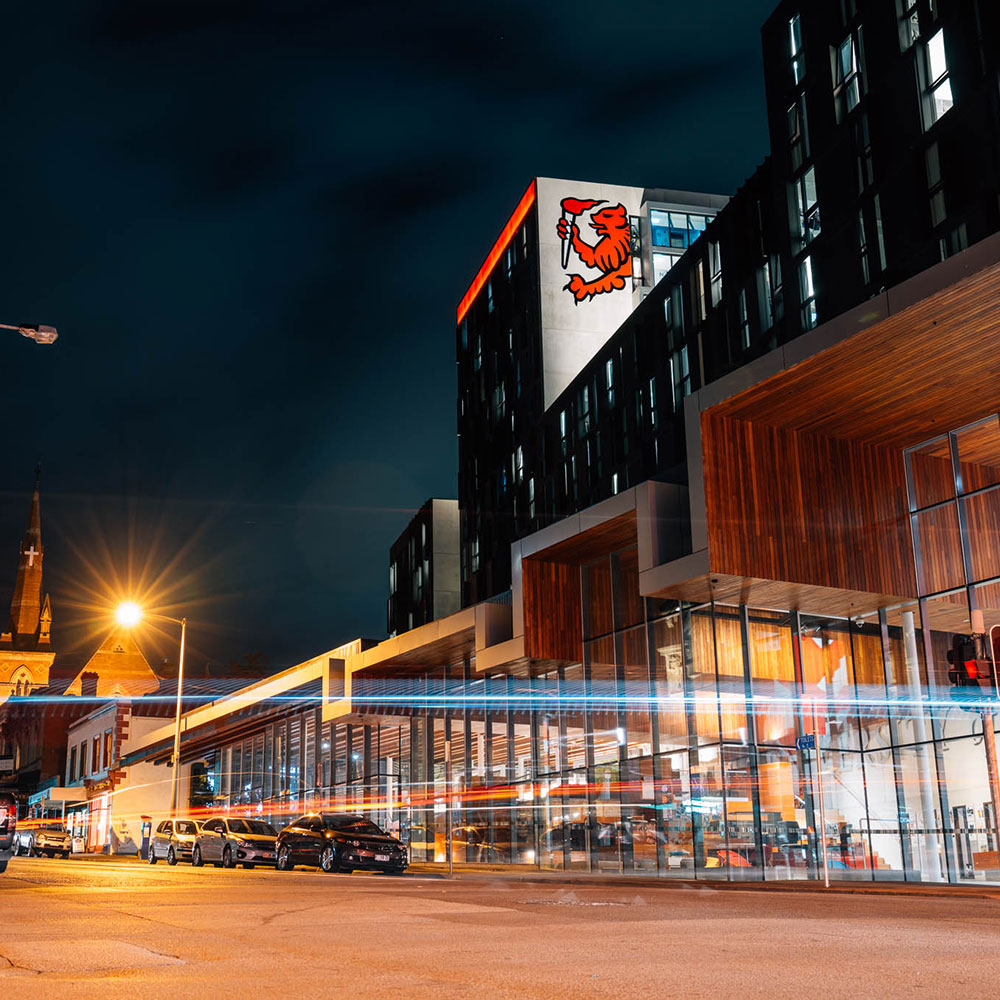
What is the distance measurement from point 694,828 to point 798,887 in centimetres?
574

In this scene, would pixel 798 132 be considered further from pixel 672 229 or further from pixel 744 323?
pixel 672 229

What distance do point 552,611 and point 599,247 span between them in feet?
97.3

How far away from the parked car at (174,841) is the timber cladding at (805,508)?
1999 cm

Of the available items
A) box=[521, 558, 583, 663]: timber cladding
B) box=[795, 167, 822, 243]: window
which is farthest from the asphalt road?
box=[795, 167, 822, 243]: window

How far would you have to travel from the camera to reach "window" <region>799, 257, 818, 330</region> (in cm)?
3409

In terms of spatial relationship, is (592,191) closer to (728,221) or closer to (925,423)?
(728,221)

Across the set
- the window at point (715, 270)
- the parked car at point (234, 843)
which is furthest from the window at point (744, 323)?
the parked car at point (234, 843)

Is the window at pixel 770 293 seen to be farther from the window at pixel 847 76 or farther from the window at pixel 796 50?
the window at pixel 847 76

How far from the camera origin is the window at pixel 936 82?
28.2 meters

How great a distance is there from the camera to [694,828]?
26422 mm

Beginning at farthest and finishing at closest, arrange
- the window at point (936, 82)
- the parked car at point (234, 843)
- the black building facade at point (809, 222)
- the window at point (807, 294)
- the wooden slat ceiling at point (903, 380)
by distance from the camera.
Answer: the window at point (807, 294), the parked car at point (234, 843), the window at point (936, 82), the black building facade at point (809, 222), the wooden slat ceiling at point (903, 380)

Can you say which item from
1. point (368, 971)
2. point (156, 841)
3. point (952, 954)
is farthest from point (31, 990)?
point (156, 841)

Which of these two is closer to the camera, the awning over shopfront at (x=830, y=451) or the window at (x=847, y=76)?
the awning over shopfront at (x=830, y=451)

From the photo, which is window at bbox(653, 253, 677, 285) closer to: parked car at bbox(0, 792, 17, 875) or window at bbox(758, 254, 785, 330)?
window at bbox(758, 254, 785, 330)
